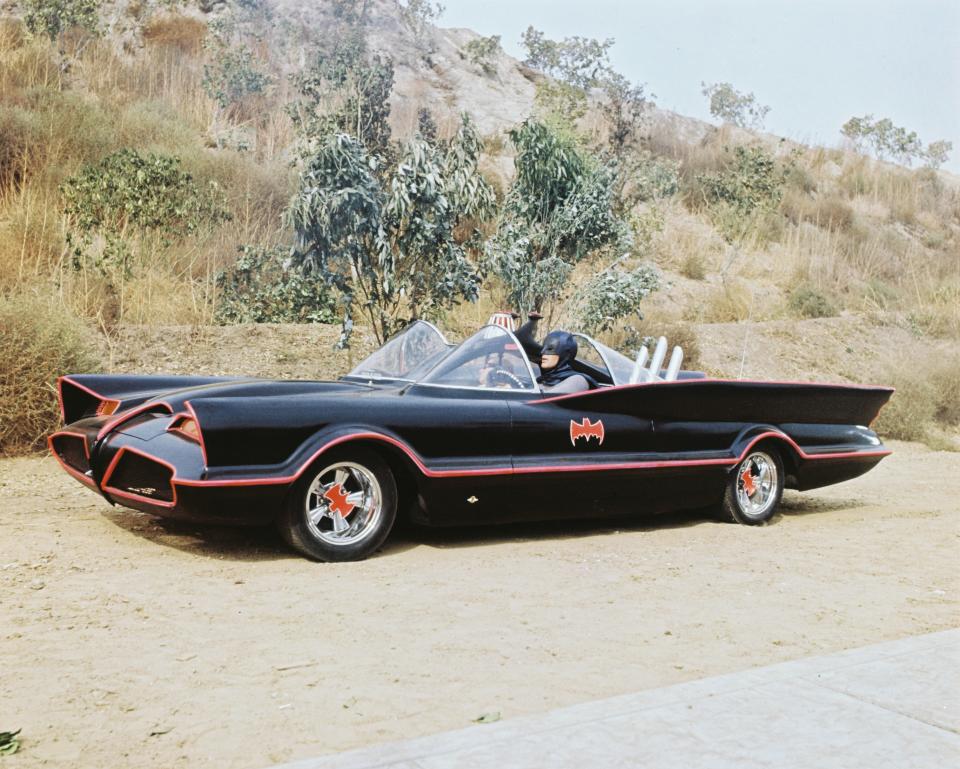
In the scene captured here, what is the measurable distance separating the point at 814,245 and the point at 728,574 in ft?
63.8

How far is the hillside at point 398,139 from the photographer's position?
13.5m

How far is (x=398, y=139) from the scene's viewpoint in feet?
77.2

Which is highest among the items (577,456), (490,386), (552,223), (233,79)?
(233,79)

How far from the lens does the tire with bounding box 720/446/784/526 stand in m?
7.85

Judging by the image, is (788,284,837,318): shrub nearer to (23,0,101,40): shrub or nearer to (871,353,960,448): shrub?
(871,353,960,448): shrub

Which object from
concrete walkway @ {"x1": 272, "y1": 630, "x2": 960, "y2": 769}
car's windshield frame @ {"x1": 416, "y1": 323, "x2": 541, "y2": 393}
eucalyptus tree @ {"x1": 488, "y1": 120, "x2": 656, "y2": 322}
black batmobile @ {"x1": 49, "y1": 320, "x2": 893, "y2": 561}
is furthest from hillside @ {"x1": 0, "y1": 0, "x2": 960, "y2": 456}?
concrete walkway @ {"x1": 272, "y1": 630, "x2": 960, "y2": 769}

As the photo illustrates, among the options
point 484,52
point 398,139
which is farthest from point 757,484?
point 484,52

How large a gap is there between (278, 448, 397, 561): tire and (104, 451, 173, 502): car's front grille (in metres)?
0.61

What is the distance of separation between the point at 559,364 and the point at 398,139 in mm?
16907

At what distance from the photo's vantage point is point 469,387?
22.1 feet

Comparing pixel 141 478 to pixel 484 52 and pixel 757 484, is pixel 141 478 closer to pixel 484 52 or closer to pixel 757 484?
pixel 757 484

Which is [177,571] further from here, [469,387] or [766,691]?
[766,691]

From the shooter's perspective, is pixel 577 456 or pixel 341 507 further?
pixel 577 456

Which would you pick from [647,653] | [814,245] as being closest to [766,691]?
[647,653]
